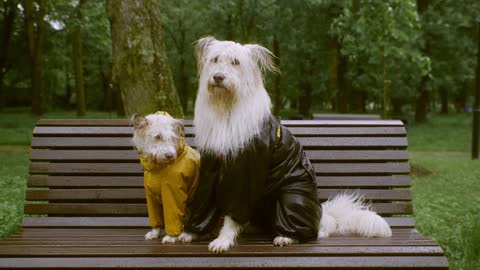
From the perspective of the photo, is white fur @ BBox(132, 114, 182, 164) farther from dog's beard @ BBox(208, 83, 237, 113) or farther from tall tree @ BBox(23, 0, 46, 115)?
tall tree @ BBox(23, 0, 46, 115)

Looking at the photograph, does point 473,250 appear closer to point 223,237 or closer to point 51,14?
point 223,237

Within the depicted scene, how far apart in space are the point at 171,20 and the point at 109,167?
84.9 feet

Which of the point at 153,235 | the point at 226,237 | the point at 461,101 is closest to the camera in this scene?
the point at 226,237

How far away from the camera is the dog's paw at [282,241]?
3013 mm

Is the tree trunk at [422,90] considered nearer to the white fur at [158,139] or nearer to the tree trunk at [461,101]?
the tree trunk at [461,101]

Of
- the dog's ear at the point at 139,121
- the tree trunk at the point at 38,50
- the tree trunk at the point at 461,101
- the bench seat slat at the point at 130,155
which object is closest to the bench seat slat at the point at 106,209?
the bench seat slat at the point at 130,155

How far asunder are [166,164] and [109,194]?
3.00 ft

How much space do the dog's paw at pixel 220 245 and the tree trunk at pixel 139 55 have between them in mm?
2689

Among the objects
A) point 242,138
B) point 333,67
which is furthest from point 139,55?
point 333,67

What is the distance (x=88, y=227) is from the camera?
3672 mm

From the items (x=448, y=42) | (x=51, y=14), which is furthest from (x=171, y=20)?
(x=448, y=42)

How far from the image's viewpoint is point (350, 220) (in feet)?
11.0

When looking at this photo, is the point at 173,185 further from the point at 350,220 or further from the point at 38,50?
the point at 38,50

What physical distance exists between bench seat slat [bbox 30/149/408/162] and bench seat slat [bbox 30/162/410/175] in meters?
0.04
